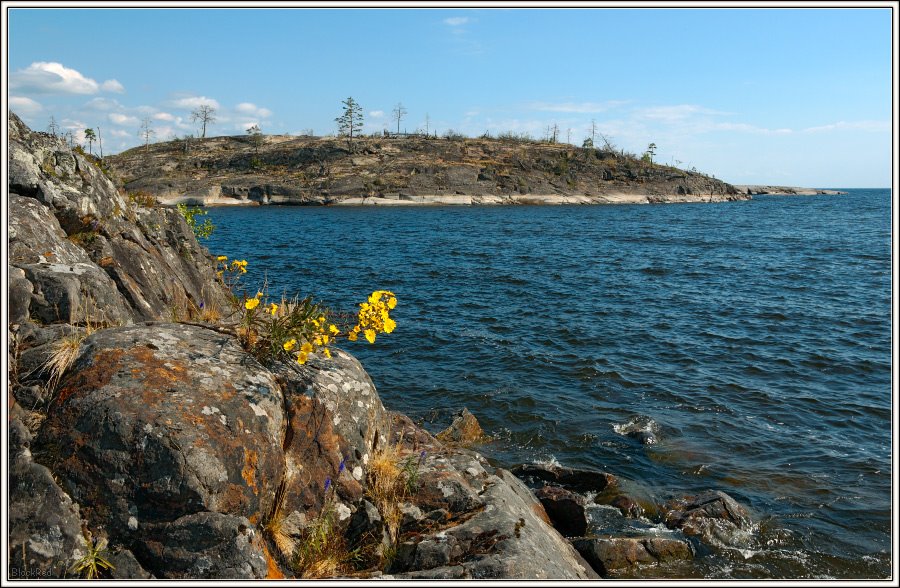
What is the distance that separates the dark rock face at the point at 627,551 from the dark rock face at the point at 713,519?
58 centimetres

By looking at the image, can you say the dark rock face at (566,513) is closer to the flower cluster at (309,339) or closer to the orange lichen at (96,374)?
the flower cluster at (309,339)

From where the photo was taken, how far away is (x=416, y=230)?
53.6 metres

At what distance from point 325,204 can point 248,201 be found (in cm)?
1335

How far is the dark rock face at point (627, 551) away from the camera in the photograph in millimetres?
7980

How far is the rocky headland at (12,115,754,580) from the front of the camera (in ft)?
14.4

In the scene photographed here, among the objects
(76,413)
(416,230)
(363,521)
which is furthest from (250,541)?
(416,230)

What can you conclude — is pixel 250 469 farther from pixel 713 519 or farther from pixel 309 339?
pixel 713 519

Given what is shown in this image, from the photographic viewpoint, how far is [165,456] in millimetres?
4535

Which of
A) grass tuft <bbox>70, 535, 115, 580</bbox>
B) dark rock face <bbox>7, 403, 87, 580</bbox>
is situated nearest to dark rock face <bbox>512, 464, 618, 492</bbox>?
grass tuft <bbox>70, 535, 115, 580</bbox>

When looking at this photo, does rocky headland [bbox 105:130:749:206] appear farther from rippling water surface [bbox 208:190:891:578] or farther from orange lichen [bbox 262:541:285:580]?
orange lichen [bbox 262:541:285:580]

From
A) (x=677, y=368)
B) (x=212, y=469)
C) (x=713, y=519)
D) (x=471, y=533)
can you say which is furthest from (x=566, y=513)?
(x=677, y=368)

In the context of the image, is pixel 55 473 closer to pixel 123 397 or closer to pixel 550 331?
pixel 123 397

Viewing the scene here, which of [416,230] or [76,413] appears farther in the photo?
[416,230]

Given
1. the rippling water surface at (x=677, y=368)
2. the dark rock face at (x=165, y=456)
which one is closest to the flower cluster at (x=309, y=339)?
the dark rock face at (x=165, y=456)
